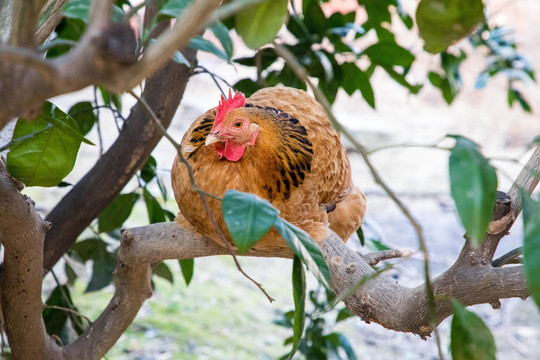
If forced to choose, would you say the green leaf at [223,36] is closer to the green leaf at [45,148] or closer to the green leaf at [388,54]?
the green leaf at [45,148]

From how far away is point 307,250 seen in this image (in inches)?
21.4

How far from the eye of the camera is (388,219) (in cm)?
374

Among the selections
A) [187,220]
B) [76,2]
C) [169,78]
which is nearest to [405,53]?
[169,78]

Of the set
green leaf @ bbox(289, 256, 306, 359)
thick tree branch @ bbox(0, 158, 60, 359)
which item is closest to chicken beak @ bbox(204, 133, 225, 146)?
thick tree branch @ bbox(0, 158, 60, 359)

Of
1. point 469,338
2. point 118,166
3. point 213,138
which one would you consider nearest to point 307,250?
point 469,338

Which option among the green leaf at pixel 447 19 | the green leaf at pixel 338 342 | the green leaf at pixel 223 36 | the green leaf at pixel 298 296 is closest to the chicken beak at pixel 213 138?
the green leaf at pixel 223 36

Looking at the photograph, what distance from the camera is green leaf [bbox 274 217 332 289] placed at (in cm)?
53

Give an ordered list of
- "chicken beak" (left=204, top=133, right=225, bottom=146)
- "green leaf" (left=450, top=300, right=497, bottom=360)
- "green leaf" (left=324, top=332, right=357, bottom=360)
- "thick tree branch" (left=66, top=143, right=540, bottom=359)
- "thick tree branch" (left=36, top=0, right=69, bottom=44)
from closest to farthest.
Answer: "green leaf" (left=450, top=300, right=497, bottom=360) < "thick tree branch" (left=66, top=143, right=540, bottom=359) < "thick tree branch" (left=36, top=0, right=69, bottom=44) < "chicken beak" (left=204, top=133, right=225, bottom=146) < "green leaf" (left=324, top=332, right=357, bottom=360)

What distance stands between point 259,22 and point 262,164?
47 centimetres

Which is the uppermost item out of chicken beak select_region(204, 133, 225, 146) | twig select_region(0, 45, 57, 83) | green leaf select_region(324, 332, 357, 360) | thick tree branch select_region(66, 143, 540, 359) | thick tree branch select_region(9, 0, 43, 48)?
chicken beak select_region(204, 133, 225, 146)

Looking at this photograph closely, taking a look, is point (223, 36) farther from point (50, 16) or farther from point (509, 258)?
point (509, 258)

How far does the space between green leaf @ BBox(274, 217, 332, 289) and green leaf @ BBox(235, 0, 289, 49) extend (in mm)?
163

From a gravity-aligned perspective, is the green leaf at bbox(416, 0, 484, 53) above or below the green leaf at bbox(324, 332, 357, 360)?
below

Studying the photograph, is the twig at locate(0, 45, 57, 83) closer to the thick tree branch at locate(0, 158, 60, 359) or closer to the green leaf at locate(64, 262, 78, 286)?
the thick tree branch at locate(0, 158, 60, 359)
